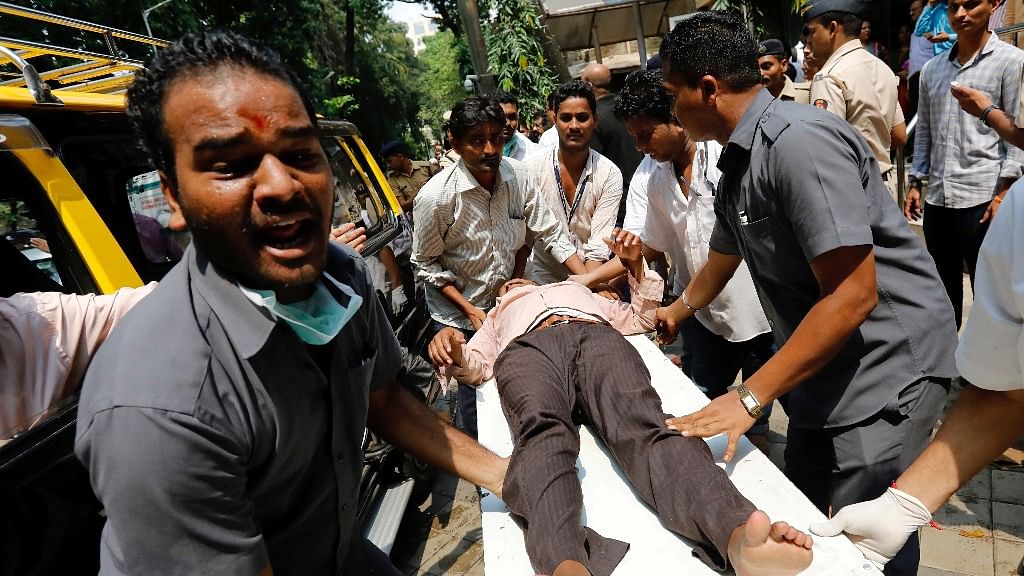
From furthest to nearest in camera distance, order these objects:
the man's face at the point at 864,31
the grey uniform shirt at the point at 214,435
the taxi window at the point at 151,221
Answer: the man's face at the point at 864,31, the taxi window at the point at 151,221, the grey uniform shirt at the point at 214,435

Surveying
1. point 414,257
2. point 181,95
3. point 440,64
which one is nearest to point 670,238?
point 414,257

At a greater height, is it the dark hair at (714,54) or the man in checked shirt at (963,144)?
the dark hair at (714,54)

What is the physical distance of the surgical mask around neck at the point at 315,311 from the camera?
1.10 m

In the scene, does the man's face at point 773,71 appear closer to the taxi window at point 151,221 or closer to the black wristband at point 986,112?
the black wristband at point 986,112

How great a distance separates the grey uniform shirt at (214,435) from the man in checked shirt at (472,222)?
5.40 feet

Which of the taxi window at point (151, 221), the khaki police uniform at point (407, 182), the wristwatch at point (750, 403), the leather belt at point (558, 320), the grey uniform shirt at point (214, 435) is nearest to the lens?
the grey uniform shirt at point (214, 435)

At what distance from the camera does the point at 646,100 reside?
8.66 feet

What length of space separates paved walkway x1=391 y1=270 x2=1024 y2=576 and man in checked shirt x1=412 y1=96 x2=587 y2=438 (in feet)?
1.50

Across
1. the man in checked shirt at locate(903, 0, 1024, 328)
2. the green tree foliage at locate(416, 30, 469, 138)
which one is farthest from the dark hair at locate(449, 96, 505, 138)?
the green tree foliage at locate(416, 30, 469, 138)

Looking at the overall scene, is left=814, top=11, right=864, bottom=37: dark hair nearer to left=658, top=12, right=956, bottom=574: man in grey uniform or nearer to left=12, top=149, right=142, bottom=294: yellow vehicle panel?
left=658, top=12, right=956, bottom=574: man in grey uniform

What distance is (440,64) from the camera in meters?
41.1

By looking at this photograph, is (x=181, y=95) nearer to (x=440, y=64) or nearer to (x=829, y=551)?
(x=829, y=551)

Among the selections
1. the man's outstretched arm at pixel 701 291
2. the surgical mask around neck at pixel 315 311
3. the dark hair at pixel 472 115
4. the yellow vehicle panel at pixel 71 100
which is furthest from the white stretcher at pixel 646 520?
the yellow vehicle panel at pixel 71 100

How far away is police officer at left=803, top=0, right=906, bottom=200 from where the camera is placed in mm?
3250
